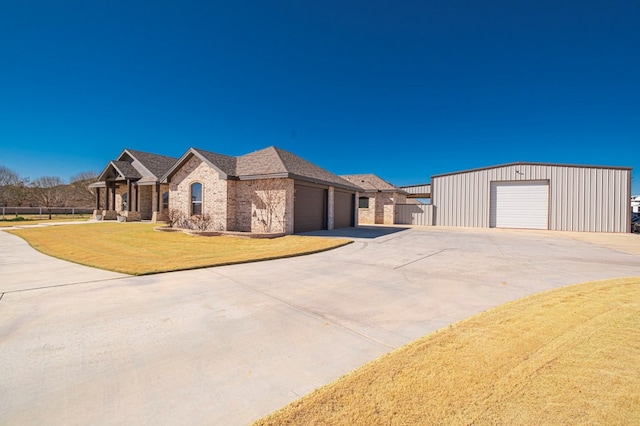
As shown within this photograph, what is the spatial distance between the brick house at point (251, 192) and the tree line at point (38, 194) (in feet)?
82.6

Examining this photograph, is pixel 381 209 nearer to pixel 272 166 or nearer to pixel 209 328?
pixel 272 166

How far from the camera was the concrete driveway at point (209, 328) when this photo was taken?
6.96 ft

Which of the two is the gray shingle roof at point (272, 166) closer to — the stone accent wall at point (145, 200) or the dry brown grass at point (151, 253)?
the dry brown grass at point (151, 253)

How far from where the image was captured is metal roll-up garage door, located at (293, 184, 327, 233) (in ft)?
49.4

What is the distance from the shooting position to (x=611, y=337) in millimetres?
2953

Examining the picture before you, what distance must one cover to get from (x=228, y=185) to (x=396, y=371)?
14235 mm

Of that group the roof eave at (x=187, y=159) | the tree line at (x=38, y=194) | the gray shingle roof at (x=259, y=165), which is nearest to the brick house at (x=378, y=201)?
the gray shingle roof at (x=259, y=165)

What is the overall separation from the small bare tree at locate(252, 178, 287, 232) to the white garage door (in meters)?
19.2

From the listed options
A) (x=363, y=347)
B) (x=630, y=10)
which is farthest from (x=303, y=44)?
(x=363, y=347)

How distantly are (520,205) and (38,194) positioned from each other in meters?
54.8

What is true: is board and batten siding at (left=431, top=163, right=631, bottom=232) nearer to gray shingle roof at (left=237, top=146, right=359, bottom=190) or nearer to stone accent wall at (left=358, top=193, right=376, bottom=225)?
stone accent wall at (left=358, top=193, right=376, bottom=225)

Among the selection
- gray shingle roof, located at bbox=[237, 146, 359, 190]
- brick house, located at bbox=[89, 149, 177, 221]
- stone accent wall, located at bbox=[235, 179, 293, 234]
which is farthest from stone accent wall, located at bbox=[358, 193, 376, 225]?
brick house, located at bbox=[89, 149, 177, 221]

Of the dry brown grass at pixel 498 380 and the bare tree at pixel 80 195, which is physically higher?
the bare tree at pixel 80 195

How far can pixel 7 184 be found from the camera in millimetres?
35469
